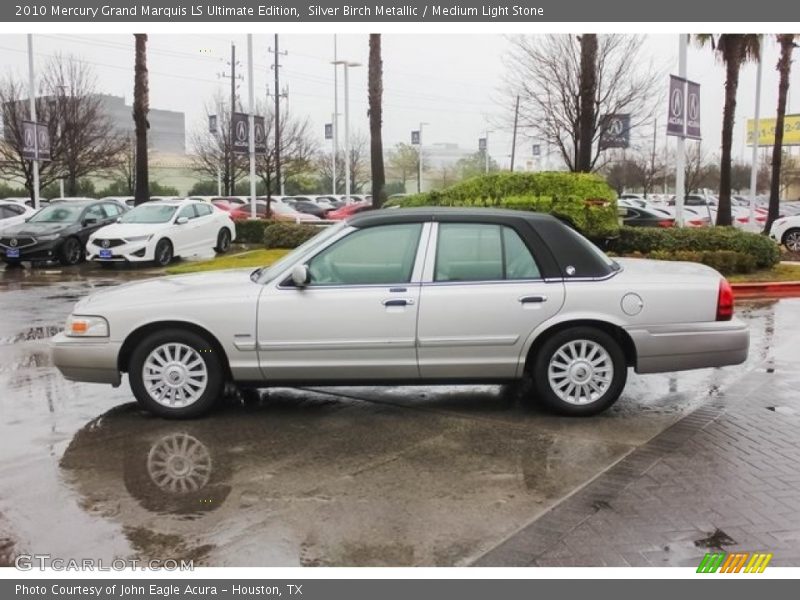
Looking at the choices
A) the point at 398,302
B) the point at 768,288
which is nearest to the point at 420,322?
the point at 398,302

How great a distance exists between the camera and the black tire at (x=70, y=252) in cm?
1927

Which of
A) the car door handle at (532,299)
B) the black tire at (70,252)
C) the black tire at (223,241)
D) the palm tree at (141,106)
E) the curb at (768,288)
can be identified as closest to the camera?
the car door handle at (532,299)

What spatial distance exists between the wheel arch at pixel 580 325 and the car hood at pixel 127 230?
545 inches

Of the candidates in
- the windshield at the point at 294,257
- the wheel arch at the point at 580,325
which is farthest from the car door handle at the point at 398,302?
the wheel arch at the point at 580,325

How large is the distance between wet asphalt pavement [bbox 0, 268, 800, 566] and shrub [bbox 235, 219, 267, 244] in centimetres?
1583

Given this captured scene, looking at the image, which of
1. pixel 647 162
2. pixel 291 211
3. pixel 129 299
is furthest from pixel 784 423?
pixel 647 162

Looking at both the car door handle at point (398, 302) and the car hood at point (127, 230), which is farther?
the car hood at point (127, 230)

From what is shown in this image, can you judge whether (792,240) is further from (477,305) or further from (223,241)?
(477,305)

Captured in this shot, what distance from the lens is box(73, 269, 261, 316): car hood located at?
20.2ft

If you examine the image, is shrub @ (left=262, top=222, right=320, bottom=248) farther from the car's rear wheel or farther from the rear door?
the rear door

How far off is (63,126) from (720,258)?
32317mm

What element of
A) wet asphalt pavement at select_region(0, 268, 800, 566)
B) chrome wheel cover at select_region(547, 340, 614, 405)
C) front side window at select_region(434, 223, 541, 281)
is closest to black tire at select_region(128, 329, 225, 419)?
wet asphalt pavement at select_region(0, 268, 800, 566)

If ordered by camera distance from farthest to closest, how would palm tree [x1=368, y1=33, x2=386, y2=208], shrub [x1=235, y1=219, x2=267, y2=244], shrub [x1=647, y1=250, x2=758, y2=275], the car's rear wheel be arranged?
shrub [x1=235, y1=219, x2=267, y2=244]
palm tree [x1=368, y1=33, x2=386, y2=208]
the car's rear wheel
shrub [x1=647, y1=250, x2=758, y2=275]

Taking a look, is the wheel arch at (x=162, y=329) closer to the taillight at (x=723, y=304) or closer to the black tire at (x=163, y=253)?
the taillight at (x=723, y=304)
